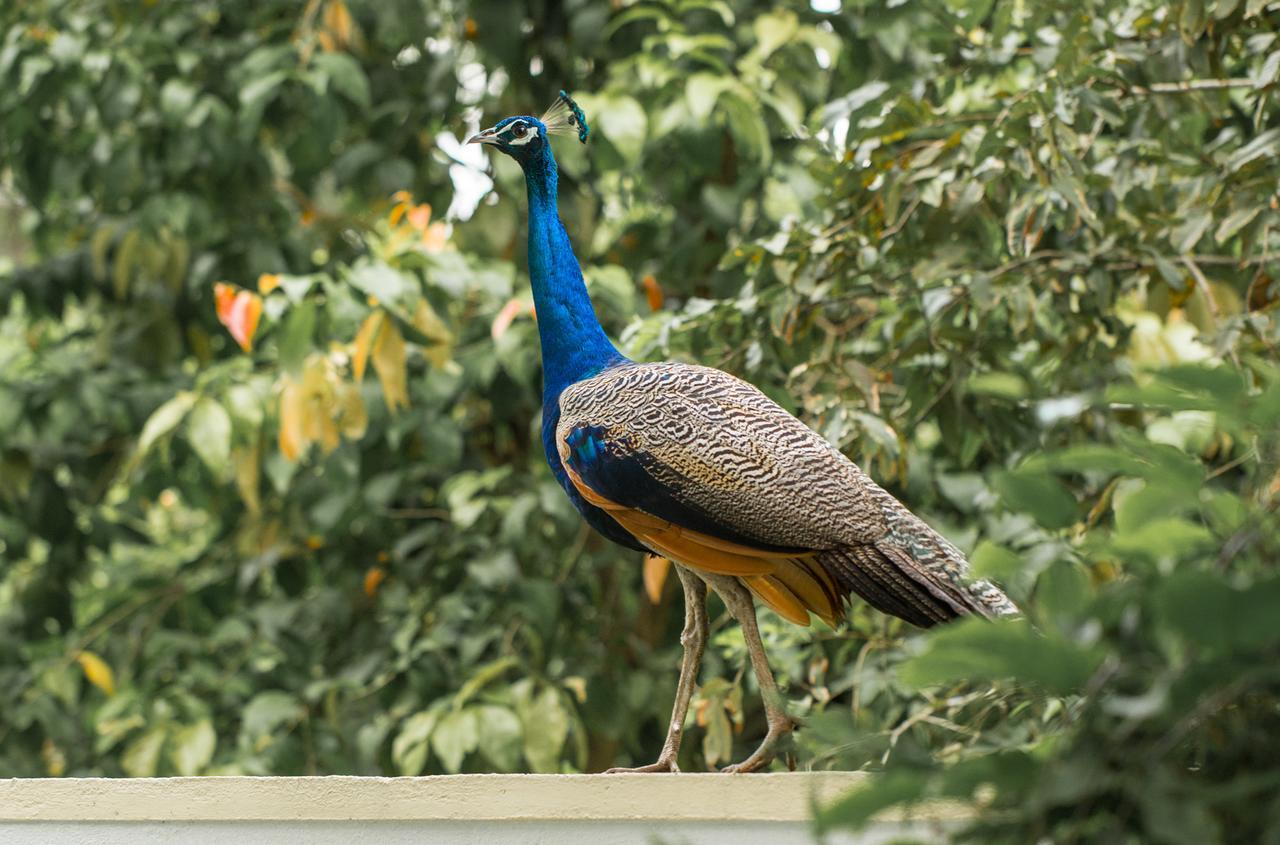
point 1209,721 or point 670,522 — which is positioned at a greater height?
point 1209,721

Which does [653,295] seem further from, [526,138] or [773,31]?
[526,138]

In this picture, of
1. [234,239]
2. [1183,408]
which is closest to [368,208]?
[234,239]

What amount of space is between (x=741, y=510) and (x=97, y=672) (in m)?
2.69

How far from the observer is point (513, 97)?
4805mm

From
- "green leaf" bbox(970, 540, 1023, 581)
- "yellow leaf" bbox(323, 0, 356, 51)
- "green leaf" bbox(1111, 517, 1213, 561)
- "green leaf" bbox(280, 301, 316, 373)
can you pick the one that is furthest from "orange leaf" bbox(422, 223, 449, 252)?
"green leaf" bbox(1111, 517, 1213, 561)

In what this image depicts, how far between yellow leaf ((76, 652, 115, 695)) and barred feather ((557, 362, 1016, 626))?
2.37 m

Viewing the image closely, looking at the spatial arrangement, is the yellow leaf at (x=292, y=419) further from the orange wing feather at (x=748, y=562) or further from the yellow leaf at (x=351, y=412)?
the orange wing feather at (x=748, y=562)

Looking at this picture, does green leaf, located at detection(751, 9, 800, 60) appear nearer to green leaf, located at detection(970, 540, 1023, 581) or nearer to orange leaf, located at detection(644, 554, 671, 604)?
orange leaf, located at detection(644, 554, 671, 604)

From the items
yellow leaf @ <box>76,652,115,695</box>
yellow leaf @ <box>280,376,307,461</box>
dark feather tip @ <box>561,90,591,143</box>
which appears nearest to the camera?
dark feather tip @ <box>561,90,591,143</box>

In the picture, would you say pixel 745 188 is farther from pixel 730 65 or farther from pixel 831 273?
pixel 831 273

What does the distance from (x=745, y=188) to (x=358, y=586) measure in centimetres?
166

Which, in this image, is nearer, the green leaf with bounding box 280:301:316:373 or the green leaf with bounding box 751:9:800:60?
the green leaf with bounding box 280:301:316:373

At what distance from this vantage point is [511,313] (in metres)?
4.01

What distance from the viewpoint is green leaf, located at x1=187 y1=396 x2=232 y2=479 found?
374 centimetres
